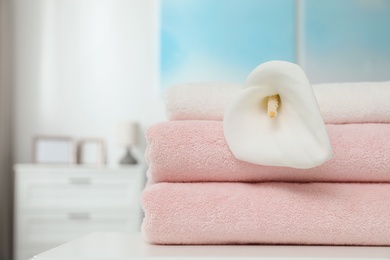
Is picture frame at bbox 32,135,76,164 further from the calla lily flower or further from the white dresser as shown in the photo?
the calla lily flower

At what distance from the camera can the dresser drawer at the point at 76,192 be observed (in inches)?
136

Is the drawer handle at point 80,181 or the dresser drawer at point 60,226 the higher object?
the drawer handle at point 80,181

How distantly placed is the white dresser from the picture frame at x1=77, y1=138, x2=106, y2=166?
433 millimetres

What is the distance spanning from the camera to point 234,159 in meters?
0.83

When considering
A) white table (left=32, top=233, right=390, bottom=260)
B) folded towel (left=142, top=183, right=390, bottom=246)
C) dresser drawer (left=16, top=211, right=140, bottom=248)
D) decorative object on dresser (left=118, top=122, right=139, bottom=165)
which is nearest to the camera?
white table (left=32, top=233, right=390, bottom=260)

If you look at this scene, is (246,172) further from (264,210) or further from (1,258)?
(1,258)

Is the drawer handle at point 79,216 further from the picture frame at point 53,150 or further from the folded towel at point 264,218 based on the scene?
the folded towel at point 264,218

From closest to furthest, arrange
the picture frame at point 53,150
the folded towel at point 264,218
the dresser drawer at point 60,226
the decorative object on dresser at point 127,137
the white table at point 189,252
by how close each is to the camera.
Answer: the white table at point 189,252
the folded towel at point 264,218
the dresser drawer at point 60,226
the decorative object on dresser at point 127,137
the picture frame at point 53,150

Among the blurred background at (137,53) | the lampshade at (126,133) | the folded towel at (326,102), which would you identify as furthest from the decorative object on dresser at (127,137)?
the folded towel at (326,102)

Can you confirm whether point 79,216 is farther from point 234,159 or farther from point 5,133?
point 234,159

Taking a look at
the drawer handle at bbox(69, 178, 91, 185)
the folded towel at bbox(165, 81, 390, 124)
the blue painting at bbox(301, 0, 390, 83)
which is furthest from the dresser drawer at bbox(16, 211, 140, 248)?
the folded towel at bbox(165, 81, 390, 124)

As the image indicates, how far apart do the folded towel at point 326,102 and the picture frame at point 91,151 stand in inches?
120

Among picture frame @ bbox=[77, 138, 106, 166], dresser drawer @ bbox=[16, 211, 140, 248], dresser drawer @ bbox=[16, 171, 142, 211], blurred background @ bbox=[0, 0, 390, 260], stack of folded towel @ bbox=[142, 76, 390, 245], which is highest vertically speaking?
blurred background @ bbox=[0, 0, 390, 260]

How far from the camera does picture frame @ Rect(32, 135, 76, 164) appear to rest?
3844 mm
